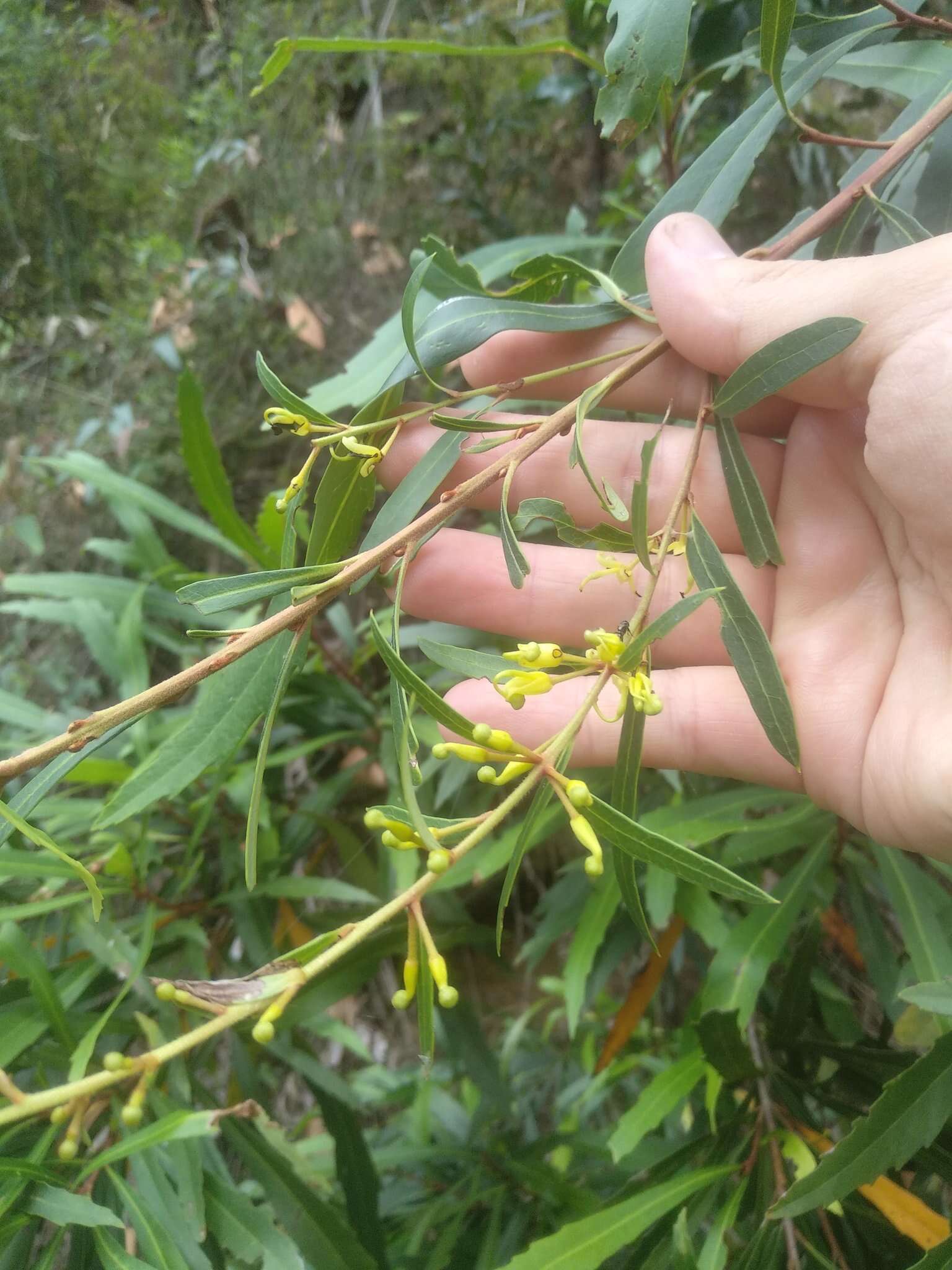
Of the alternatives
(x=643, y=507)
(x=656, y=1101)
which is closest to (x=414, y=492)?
(x=643, y=507)

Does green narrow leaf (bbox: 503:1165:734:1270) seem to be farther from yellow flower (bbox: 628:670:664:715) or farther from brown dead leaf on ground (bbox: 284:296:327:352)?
brown dead leaf on ground (bbox: 284:296:327:352)

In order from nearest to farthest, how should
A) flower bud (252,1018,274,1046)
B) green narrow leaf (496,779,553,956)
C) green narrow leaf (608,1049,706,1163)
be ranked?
flower bud (252,1018,274,1046) < green narrow leaf (496,779,553,956) < green narrow leaf (608,1049,706,1163)

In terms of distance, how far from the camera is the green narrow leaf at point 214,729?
0.58 metres

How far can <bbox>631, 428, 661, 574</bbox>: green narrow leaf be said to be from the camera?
0.40 m

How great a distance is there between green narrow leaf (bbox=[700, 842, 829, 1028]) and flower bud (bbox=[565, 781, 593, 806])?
1.66ft

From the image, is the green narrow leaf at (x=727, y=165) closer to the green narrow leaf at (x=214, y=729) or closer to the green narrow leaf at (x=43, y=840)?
the green narrow leaf at (x=214, y=729)

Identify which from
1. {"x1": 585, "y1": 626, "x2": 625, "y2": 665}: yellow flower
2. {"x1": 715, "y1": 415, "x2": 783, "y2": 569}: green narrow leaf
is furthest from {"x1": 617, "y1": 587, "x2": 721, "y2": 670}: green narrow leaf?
{"x1": 715, "y1": 415, "x2": 783, "y2": 569}: green narrow leaf

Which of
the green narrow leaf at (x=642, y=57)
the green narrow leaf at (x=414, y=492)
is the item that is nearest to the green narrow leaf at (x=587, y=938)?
the green narrow leaf at (x=414, y=492)

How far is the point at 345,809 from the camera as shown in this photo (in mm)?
1152

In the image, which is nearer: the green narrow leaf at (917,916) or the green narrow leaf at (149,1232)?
the green narrow leaf at (149,1232)

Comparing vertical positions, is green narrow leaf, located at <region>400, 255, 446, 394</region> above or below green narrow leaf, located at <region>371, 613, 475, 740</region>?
above

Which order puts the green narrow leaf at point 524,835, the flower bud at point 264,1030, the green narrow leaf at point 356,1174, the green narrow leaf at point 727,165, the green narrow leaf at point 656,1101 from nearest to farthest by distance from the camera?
the flower bud at point 264,1030, the green narrow leaf at point 524,835, the green narrow leaf at point 727,165, the green narrow leaf at point 656,1101, the green narrow leaf at point 356,1174

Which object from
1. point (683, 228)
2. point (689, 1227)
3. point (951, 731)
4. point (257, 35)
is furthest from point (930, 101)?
point (257, 35)

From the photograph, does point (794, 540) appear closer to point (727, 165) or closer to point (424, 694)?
point (727, 165)
